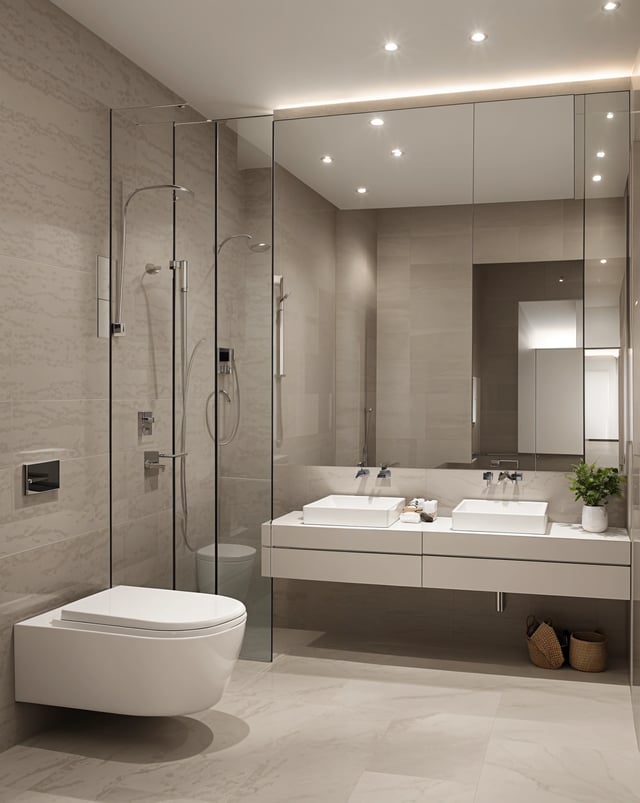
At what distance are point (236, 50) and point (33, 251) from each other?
4.36 feet

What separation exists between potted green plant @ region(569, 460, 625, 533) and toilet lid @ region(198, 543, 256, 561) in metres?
1.60

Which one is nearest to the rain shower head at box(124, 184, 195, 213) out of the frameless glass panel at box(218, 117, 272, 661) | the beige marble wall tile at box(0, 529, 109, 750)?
the frameless glass panel at box(218, 117, 272, 661)

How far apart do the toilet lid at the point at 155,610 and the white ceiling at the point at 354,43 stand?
2371 mm

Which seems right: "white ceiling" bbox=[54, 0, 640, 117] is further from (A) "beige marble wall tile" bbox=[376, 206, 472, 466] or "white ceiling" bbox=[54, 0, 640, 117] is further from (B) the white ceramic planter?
(B) the white ceramic planter

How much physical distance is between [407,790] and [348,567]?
1.27 metres

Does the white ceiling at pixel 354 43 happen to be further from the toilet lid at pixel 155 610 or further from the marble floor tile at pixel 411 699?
the marble floor tile at pixel 411 699

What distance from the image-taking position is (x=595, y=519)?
A: 3.70 metres

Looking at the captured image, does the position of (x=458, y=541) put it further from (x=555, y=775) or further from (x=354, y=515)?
(x=555, y=775)

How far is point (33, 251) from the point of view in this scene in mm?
3066

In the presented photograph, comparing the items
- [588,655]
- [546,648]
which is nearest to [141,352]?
[546,648]

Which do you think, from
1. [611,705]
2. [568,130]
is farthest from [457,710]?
[568,130]

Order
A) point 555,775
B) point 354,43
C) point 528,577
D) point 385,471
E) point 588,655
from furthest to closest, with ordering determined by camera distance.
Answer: point 385,471 < point 588,655 < point 528,577 < point 354,43 < point 555,775

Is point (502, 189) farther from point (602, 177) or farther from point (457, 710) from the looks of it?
point (457, 710)

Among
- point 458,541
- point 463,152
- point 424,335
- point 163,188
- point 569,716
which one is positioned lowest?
point 569,716
